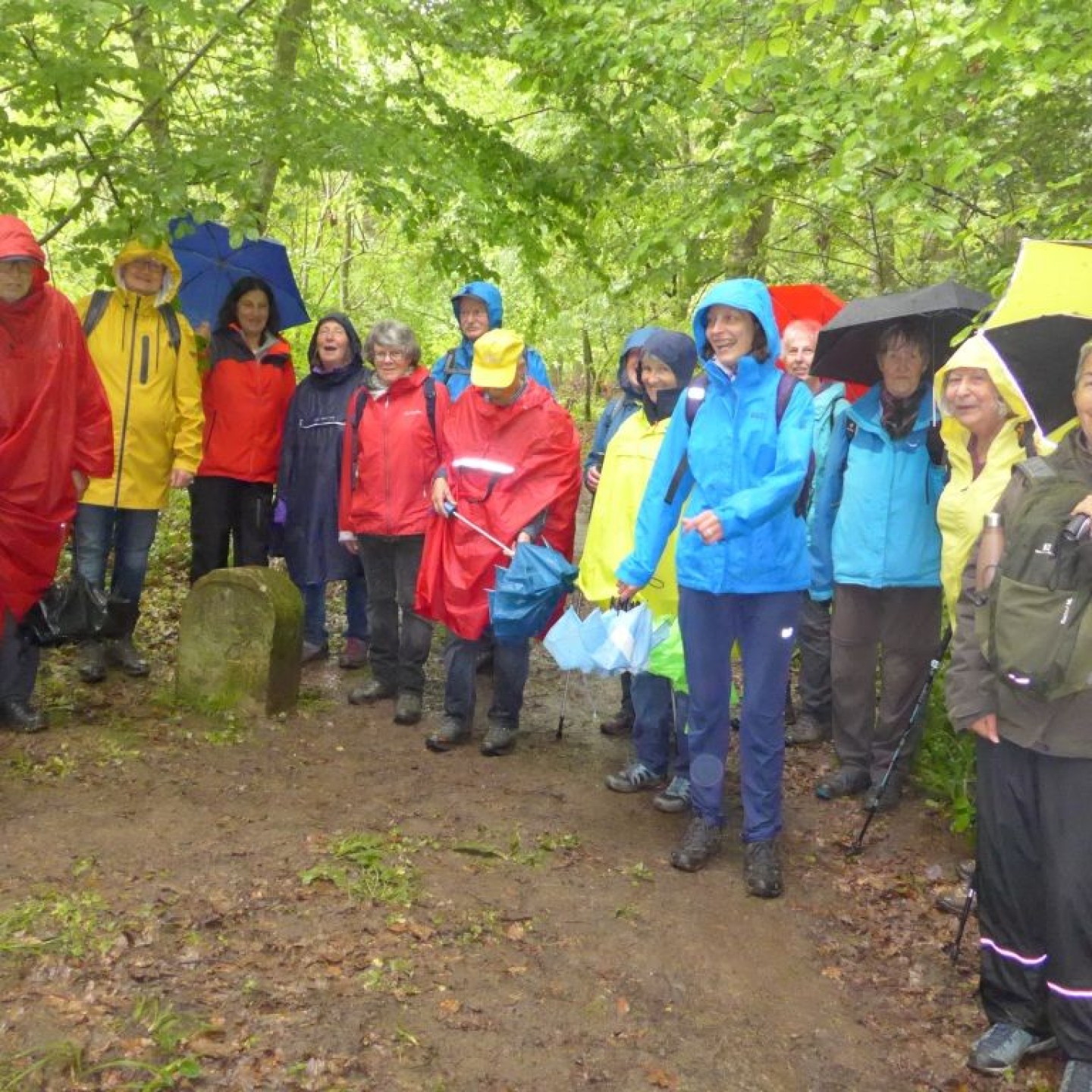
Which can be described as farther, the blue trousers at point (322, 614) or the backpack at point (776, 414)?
the blue trousers at point (322, 614)

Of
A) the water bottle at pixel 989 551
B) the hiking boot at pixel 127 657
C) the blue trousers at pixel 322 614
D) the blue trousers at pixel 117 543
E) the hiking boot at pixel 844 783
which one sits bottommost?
the hiking boot at pixel 844 783

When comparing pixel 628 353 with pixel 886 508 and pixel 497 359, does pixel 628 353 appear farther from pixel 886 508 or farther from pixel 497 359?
pixel 886 508

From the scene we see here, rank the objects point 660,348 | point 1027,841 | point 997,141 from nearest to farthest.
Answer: point 1027,841
point 660,348
point 997,141

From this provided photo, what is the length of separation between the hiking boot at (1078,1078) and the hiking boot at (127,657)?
16.7 ft

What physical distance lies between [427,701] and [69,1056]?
3611 millimetres

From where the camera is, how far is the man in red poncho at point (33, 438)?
16.0ft

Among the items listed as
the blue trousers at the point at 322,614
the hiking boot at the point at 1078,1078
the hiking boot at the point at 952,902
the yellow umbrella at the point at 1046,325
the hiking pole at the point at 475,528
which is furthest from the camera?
the blue trousers at the point at 322,614

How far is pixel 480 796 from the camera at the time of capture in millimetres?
5008

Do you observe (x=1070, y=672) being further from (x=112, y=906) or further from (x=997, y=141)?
(x=997, y=141)

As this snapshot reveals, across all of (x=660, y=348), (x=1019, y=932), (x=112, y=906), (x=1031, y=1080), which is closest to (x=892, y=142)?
(x=660, y=348)

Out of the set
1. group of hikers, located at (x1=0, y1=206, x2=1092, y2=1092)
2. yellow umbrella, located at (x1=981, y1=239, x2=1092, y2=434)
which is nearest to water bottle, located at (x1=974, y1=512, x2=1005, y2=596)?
group of hikers, located at (x1=0, y1=206, x2=1092, y2=1092)

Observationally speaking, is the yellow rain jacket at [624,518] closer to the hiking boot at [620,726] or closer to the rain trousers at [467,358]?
the hiking boot at [620,726]

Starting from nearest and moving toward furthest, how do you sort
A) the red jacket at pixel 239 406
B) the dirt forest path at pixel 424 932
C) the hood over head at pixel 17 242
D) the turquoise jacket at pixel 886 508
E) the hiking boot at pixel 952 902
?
the dirt forest path at pixel 424 932
the hiking boot at pixel 952 902
the hood over head at pixel 17 242
the turquoise jacket at pixel 886 508
the red jacket at pixel 239 406

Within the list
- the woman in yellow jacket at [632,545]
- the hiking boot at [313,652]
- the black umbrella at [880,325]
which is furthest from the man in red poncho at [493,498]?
the hiking boot at [313,652]
